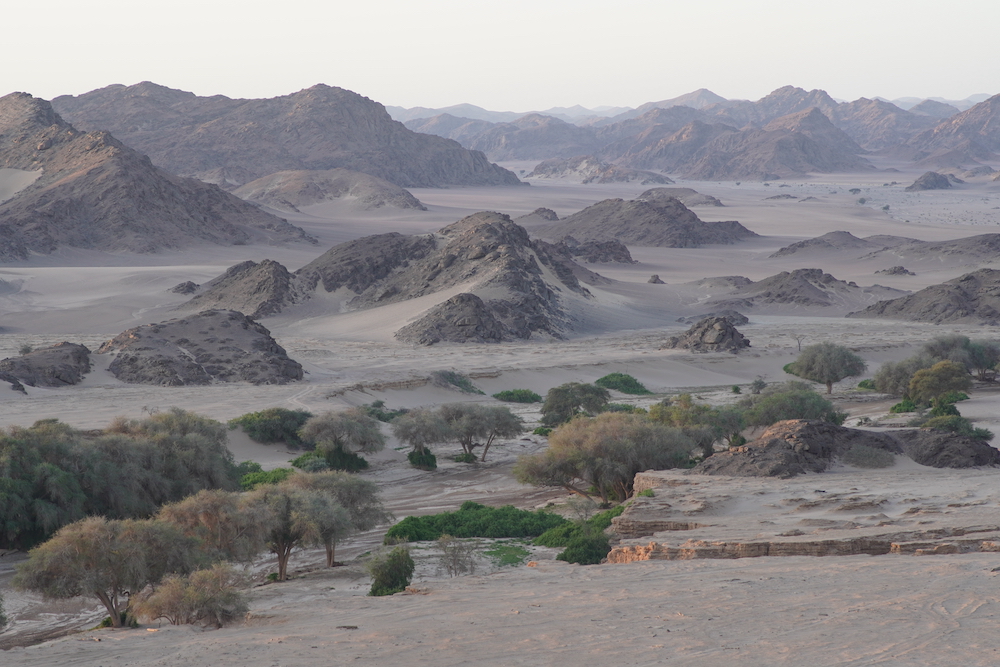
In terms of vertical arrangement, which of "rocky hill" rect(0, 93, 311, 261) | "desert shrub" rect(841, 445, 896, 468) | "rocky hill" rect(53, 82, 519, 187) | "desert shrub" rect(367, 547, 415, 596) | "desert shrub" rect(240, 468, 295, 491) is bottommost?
"desert shrub" rect(240, 468, 295, 491)

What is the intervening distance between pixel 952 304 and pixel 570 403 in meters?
35.3

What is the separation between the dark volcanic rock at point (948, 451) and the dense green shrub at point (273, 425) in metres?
16.1

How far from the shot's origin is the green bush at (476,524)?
20.0 m

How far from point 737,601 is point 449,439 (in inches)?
693

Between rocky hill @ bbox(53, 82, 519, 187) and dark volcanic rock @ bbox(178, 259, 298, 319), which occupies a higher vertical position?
rocky hill @ bbox(53, 82, 519, 187)

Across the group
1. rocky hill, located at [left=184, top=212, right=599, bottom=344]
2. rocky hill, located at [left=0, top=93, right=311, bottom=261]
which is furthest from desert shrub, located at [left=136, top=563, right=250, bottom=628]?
rocky hill, located at [left=0, top=93, right=311, bottom=261]

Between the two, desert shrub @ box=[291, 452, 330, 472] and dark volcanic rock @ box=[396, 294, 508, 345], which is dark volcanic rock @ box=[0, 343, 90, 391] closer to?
desert shrub @ box=[291, 452, 330, 472]

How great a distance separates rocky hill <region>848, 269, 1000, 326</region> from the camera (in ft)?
193

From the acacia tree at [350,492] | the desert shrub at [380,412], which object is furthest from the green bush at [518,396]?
the acacia tree at [350,492]

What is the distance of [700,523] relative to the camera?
707 inches

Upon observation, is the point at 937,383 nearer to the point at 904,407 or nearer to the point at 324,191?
the point at 904,407

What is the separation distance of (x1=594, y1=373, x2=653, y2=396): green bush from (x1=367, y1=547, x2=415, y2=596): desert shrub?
981 inches

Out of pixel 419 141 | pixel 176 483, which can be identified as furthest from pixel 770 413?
pixel 419 141

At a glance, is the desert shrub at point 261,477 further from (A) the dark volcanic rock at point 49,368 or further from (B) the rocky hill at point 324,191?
(B) the rocky hill at point 324,191
